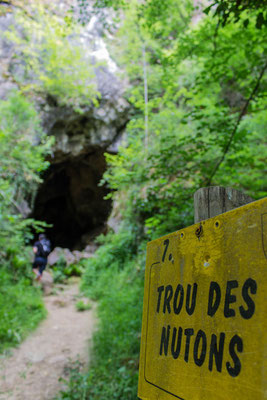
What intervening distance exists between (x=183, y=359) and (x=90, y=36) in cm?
1423

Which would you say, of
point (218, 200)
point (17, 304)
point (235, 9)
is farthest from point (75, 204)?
point (218, 200)

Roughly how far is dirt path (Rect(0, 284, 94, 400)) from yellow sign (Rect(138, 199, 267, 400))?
8.44 feet

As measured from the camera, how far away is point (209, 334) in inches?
27.2

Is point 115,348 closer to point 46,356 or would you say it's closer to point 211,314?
point 46,356

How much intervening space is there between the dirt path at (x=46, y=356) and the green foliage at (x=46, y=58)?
26.7 feet

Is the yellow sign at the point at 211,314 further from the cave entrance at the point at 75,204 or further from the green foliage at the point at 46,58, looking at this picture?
the cave entrance at the point at 75,204

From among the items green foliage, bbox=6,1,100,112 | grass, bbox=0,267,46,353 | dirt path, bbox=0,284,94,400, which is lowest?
dirt path, bbox=0,284,94,400

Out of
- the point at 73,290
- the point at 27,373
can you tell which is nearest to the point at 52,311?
the point at 73,290

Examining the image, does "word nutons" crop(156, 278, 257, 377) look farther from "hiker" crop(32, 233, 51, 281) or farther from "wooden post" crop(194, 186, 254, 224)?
"hiker" crop(32, 233, 51, 281)

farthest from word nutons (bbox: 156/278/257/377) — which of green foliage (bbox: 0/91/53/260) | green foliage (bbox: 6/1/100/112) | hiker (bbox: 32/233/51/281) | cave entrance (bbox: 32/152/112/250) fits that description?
cave entrance (bbox: 32/152/112/250)

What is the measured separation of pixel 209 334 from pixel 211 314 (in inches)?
2.0

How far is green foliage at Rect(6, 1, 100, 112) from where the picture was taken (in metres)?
9.80

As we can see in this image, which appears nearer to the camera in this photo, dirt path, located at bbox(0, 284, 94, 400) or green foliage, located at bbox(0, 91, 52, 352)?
dirt path, located at bbox(0, 284, 94, 400)

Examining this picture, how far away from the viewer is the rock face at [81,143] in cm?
1069
